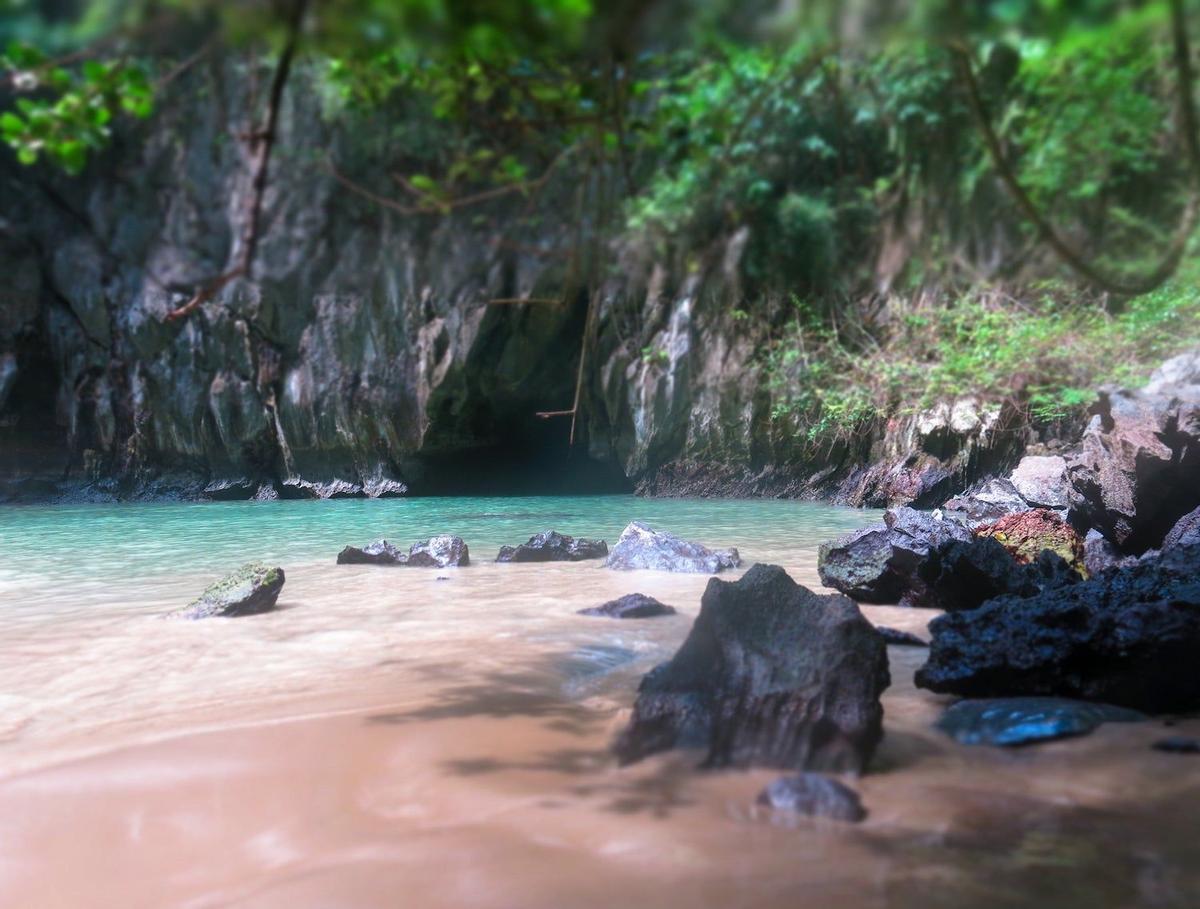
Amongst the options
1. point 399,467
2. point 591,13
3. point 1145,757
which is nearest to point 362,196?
point 591,13

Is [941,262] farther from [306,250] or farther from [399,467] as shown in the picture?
[399,467]

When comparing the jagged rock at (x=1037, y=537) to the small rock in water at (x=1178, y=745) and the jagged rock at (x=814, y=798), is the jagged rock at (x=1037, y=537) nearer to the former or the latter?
the small rock in water at (x=1178, y=745)

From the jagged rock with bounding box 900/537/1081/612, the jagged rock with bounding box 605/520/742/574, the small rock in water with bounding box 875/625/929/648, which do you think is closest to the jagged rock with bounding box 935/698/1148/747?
the small rock in water with bounding box 875/625/929/648

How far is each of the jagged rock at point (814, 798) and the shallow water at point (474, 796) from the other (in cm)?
5

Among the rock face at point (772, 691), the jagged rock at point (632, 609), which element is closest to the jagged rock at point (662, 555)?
the jagged rock at point (632, 609)

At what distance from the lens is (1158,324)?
6422mm

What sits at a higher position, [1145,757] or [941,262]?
[941,262]

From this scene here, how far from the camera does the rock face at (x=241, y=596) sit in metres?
4.36

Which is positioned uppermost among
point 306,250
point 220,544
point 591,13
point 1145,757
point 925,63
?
point 925,63

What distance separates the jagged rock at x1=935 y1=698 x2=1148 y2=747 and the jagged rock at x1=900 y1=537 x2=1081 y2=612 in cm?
182

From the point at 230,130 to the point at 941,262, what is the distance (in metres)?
1.83

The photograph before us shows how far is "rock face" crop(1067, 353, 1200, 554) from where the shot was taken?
4871 millimetres

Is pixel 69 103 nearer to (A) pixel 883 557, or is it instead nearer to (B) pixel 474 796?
(B) pixel 474 796

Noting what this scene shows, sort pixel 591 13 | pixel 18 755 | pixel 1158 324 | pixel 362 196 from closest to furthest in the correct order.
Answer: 1. pixel 591 13
2. pixel 362 196
3. pixel 18 755
4. pixel 1158 324
